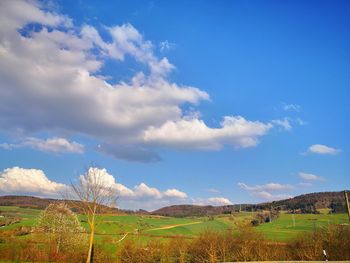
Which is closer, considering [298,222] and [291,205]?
[298,222]

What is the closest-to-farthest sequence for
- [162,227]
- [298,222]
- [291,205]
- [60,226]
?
[60,226]
[162,227]
[298,222]
[291,205]

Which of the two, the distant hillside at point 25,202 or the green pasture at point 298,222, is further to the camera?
the distant hillside at point 25,202

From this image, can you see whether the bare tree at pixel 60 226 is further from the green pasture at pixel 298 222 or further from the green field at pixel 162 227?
the green pasture at pixel 298 222

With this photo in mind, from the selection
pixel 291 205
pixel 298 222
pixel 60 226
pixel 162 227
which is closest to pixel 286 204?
pixel 291 205

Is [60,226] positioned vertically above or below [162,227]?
above

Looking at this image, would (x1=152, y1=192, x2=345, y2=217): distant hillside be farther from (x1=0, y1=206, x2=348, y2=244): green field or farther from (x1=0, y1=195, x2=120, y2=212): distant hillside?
(x1=0, y1=195, x2=120, y2=212): distant hillside

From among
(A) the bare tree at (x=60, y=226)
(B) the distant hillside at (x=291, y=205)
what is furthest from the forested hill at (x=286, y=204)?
(A) the bare tree at (x=60, y=226)

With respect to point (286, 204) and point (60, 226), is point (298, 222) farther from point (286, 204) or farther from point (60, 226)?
point (60, 226)

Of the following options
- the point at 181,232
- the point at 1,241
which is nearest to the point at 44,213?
the point at 1,241

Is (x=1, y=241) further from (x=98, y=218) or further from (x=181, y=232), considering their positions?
(x=181, y=232)

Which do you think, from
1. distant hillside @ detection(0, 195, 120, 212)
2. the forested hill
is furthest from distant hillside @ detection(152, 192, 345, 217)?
distant hillside @ detection(0, 195, 120, 212)

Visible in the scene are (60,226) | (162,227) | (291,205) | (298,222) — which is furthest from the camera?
(291,205)

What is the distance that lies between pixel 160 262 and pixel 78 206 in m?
16.9

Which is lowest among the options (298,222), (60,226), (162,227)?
(162,227)
